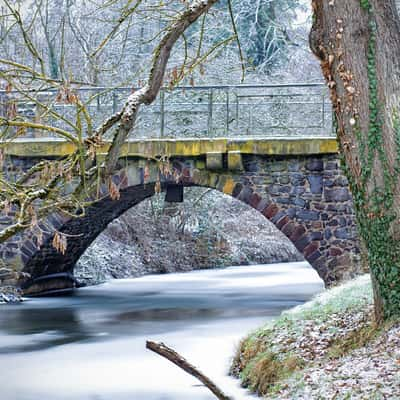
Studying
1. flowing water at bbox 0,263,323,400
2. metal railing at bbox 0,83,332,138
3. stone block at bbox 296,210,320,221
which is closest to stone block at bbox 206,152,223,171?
metal railing at bbox 0,83,332,138

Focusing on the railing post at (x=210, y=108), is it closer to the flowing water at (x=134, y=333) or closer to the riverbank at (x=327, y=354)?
the flowing water at (x=134, y=333)

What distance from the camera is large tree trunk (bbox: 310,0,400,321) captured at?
280 inches

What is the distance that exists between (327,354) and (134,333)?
662cm

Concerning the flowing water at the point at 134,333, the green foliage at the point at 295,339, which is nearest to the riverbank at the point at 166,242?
the flowing water at the point at 134,333

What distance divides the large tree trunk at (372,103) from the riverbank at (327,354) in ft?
1.45

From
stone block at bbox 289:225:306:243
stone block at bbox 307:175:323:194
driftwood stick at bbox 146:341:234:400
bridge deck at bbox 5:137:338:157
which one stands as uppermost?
bridge deck at bbox 5:137:338:157

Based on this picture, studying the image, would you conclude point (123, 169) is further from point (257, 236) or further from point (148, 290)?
point (257, 236)

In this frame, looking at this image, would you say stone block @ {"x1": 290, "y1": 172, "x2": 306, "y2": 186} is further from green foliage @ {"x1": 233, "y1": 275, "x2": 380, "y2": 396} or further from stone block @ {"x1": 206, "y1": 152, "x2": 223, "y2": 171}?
green foliage @ {"x1": 233, "y1": 275, "x2": 380, "y2": 396}

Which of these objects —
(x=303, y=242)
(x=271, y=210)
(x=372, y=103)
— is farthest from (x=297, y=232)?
(x=372, y=103)

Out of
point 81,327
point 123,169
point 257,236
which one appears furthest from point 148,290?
point 257,236

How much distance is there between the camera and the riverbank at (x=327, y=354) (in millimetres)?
6379

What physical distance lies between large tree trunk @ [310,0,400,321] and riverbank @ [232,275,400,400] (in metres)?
0.44

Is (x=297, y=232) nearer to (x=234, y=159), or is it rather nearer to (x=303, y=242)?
(x=303, y=242)

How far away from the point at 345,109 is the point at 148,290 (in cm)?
1391
